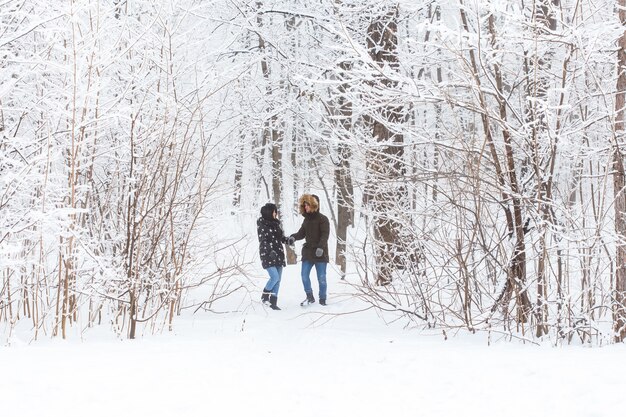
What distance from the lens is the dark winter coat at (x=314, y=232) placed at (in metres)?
8.97

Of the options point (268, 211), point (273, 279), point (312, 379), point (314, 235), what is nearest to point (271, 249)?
point (273, 279)

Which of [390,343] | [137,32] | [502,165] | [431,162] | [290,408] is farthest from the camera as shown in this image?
[137,32]

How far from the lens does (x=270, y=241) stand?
8.93m

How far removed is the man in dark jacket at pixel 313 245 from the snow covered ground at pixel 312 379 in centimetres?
316

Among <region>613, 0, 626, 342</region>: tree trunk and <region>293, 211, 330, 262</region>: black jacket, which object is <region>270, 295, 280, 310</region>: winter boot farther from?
<region>613, 0, 626, 342</region>: tree trunk

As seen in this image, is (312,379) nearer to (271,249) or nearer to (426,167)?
(426,167)

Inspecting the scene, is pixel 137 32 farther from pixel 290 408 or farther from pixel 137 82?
pixel 290 408

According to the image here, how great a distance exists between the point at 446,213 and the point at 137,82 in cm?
324

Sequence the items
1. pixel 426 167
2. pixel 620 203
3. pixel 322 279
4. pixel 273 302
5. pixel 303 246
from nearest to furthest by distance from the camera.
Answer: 1. pixel 620 203
2. pixel 426 167
3. pixel 273 302
4. pixel 322 279
5. pixel 303 246

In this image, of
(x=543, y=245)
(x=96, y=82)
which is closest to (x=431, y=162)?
(x=543, y=245)

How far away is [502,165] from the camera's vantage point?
237 inches

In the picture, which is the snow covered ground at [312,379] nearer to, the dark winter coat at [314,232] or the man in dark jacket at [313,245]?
the man in dark jacket at [313,245]

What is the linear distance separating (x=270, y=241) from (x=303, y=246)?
1.47 ft

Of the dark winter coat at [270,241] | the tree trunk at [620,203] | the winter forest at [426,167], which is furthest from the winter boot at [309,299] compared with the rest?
the tree trunk at [620,203]
